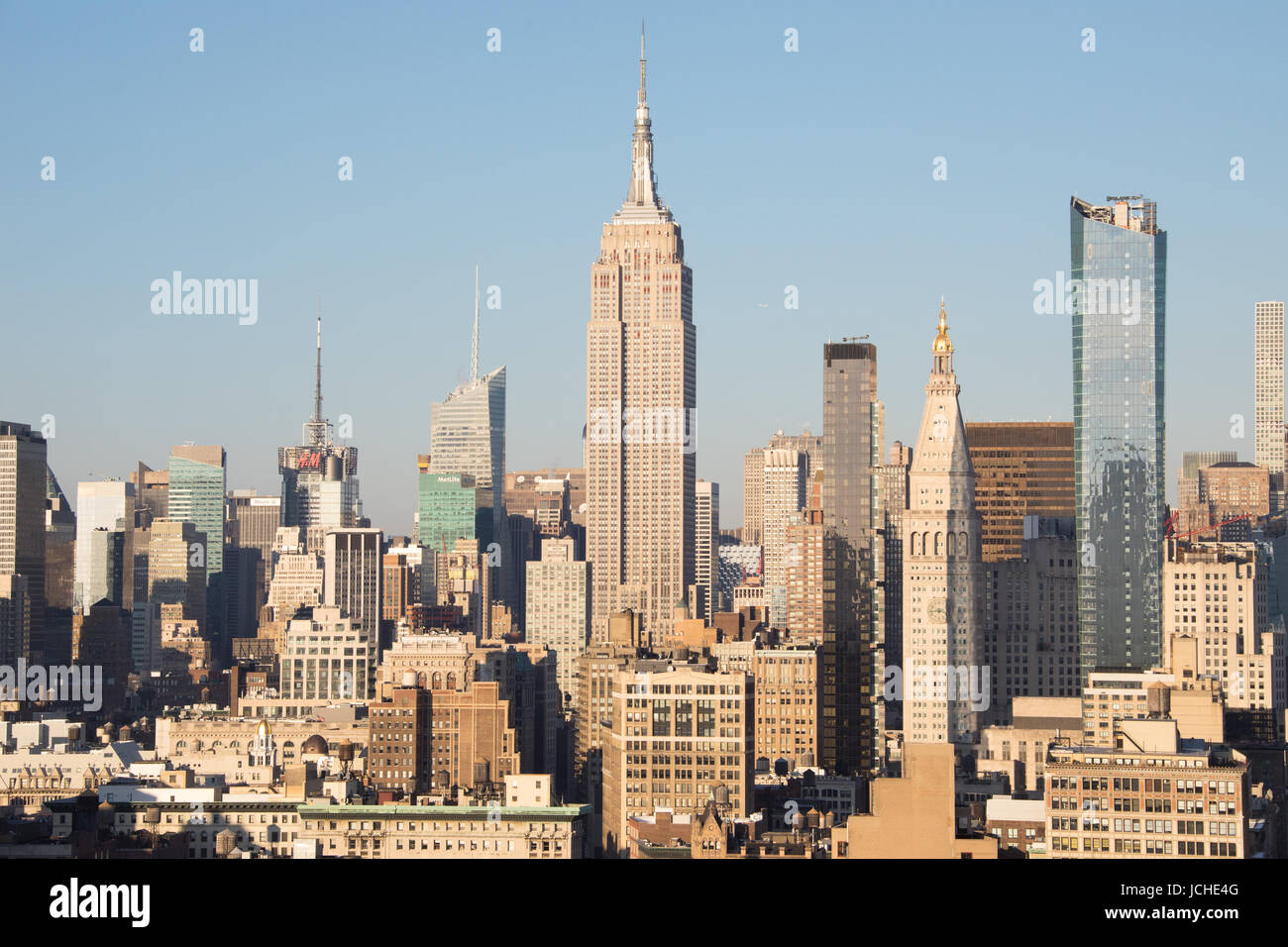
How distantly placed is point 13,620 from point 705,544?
60.7m

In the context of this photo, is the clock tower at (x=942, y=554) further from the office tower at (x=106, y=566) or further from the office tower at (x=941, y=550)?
the office tower at (x=106, y=566)

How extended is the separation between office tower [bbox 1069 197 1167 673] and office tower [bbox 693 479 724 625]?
58237 mm

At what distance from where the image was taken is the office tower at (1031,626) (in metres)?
87.0

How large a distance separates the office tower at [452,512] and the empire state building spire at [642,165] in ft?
97.2

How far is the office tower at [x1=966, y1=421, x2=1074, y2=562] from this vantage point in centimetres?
10225

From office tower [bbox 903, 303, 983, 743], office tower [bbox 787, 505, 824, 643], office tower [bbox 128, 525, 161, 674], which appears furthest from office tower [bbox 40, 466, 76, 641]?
office tower [bbox 903, 303, 983, 743]

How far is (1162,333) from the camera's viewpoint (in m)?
98.3

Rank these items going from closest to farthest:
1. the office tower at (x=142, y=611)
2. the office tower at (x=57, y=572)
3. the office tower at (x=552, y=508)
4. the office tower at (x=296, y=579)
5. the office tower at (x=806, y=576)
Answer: the office tower at (x=806, y=576), the office tower at (x=57, y=572), the office tower at (x=142, y=611), the office tower at (x=296, y=579), the office tower at (x=552, y=508)

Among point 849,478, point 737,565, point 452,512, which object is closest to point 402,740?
point 849,478

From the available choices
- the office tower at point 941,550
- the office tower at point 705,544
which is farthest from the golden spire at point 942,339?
the office tower at point 705,544
